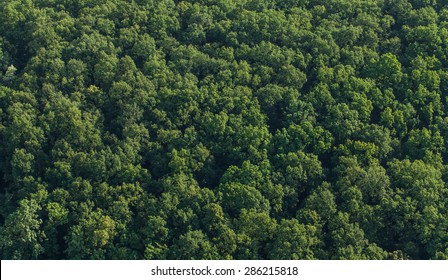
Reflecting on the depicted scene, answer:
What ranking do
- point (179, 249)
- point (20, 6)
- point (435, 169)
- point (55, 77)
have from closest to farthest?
point (179, 249) < point (435, 169) < point (55, 77) < point (20, 6)

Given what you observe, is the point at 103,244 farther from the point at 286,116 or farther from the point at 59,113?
the point at 286,116

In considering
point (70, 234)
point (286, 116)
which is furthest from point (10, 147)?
point (286, 116)

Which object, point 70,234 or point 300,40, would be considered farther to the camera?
point 300,40

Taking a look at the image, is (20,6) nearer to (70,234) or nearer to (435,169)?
(70,234)

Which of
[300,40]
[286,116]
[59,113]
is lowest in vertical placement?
[59,113]

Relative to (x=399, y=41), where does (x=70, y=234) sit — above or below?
below

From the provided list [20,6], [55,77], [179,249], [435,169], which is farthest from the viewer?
[20,6]
